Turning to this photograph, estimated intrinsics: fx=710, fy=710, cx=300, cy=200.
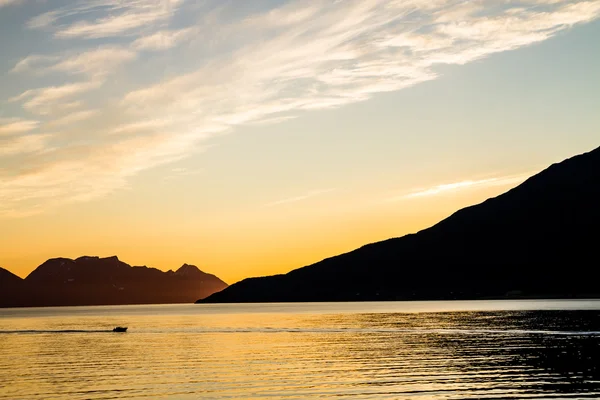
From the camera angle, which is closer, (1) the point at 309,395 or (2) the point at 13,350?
(1) the point at 309,395

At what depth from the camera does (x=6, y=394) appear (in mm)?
64562

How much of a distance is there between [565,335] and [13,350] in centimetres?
9335

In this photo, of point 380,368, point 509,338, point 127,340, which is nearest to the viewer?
point 380,368

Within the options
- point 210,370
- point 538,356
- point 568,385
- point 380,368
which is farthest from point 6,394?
point 538,356

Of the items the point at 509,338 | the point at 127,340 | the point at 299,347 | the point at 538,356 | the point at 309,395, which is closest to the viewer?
the point at 309,395

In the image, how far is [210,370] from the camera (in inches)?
3196

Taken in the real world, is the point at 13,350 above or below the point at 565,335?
above

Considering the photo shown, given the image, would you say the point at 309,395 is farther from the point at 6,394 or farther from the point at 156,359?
the point at 156,359

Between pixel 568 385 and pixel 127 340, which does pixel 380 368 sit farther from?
pixel 127 340

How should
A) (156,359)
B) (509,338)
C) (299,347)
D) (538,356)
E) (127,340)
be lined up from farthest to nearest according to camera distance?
1. (127,340)
2. (509,338)
3. (299,347)
4. (156,359)
5. (538,356)

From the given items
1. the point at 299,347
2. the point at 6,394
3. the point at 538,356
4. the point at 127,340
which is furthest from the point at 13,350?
the point at 538,356

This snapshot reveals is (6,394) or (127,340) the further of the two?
(127,340)

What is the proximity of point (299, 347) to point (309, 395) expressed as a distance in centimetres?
5053

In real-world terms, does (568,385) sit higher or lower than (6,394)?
lower
